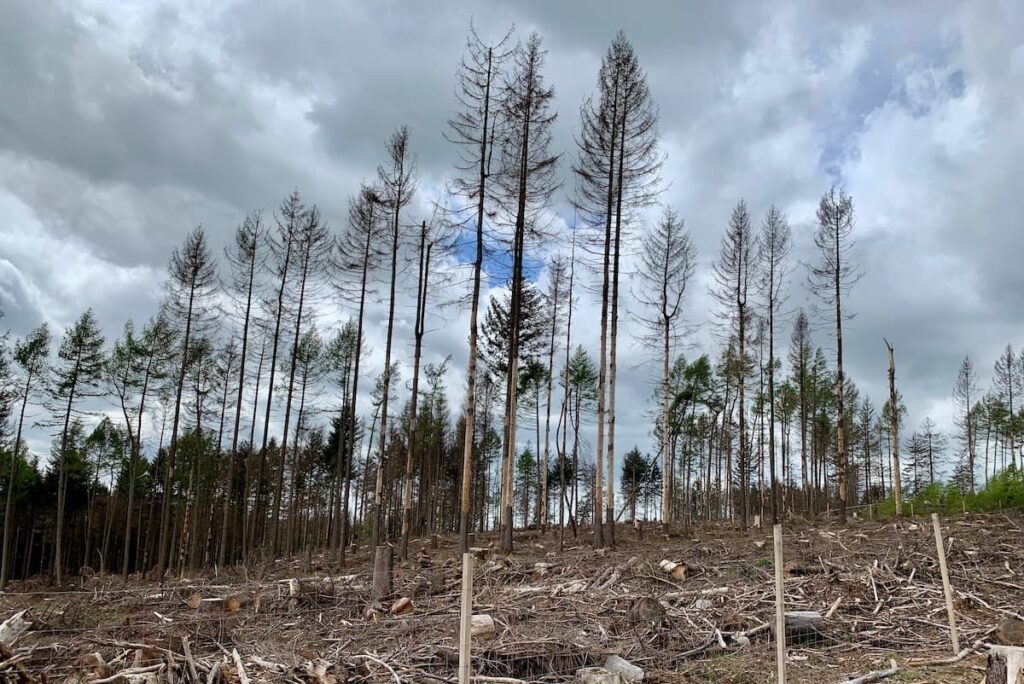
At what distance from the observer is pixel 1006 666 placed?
5.12 m

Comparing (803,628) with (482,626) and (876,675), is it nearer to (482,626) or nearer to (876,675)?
(876,675)

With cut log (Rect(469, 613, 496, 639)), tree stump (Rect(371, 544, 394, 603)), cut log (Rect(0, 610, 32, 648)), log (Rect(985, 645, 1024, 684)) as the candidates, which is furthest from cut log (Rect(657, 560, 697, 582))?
cut log (Rect(0, 610, 32, 648))

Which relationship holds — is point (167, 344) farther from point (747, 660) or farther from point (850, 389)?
point (850, 389)

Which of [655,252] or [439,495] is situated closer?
[655,252]

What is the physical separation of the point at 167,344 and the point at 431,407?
15138 mm

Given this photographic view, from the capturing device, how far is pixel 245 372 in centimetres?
2581

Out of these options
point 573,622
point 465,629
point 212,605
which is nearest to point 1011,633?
point 573,622

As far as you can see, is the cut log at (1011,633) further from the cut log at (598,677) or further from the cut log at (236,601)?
the cut log at (236,601)

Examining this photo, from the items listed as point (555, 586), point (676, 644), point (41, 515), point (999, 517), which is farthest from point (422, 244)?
point (41, 515)

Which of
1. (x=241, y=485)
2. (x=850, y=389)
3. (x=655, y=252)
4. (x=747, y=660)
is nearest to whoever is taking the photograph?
(x=747, y=660)

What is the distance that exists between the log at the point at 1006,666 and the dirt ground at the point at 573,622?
1507 mm

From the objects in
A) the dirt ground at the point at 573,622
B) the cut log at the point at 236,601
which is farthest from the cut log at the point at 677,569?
the cut log at the point at 236,601

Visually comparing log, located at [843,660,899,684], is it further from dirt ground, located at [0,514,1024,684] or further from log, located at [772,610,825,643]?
log, located at [772,610,825,643]

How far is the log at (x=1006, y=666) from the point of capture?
199 inches
